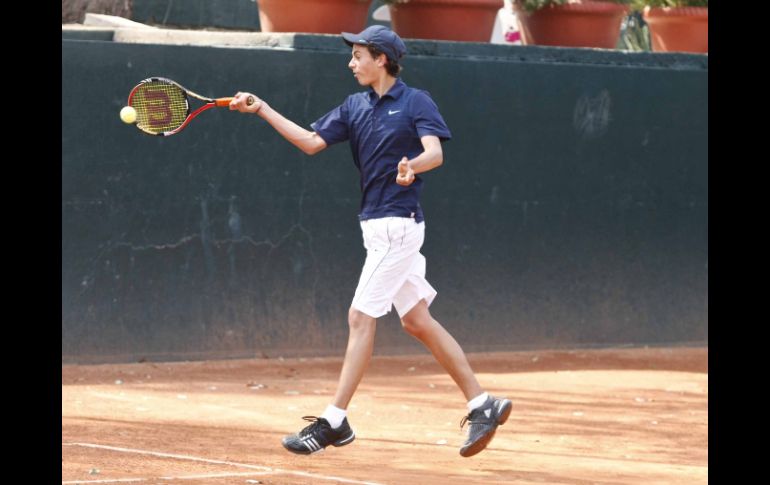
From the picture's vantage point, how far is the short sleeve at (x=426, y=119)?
263 inches

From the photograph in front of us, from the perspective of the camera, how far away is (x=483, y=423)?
22.5 ft

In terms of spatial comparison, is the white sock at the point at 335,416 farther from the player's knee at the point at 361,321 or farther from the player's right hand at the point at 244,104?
the player's right hand at the point at 244,104

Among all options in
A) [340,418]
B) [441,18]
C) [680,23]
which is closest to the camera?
[340,418]

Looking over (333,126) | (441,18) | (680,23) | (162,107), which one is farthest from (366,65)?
(680,23)

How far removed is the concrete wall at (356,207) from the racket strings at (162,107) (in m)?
3.16

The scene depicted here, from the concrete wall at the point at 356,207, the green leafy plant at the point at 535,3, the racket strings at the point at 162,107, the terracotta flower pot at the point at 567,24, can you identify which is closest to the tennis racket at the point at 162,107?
the racket strings at the point at 162,107

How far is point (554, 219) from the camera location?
1171 cm

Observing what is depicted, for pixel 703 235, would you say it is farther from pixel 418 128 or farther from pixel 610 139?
pixel 418 128

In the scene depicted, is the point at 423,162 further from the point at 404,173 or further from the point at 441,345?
the point at 441,345

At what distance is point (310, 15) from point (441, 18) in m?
1.15

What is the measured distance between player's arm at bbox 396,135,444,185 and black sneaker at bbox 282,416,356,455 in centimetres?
120

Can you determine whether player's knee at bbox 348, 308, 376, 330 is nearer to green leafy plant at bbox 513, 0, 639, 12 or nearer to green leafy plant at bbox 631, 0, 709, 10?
green leafy plant at bbox 513, 0, 639, 12

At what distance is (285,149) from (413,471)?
4364 mm
